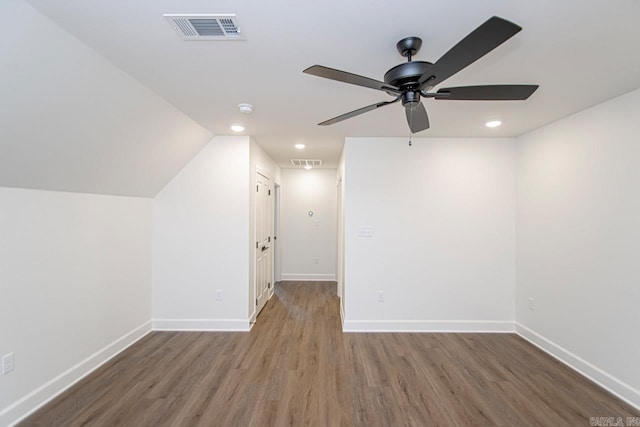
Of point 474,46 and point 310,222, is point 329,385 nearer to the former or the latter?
point 474,46

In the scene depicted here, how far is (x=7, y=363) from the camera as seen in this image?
1.92m

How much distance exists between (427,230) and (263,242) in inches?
94.1

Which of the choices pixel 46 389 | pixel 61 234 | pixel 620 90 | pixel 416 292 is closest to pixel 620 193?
pixel 620 90

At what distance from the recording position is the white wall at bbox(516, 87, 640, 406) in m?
2.24

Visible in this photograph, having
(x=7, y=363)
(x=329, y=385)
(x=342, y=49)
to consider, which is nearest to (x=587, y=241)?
(x=329, y=385)

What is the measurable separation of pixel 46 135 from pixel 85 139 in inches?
10.7

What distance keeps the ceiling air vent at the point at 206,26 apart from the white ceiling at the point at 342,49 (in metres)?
0.04

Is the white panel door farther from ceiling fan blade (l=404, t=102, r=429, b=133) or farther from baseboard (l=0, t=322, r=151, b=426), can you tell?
ceiling fan blade (l=404, t=102, r=429, b=133)

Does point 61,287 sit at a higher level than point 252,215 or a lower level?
lower

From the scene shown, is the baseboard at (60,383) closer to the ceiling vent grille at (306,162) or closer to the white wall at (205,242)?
the white wall at (205,242)

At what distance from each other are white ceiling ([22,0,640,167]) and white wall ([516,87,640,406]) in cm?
33

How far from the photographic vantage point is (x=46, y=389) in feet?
7.11

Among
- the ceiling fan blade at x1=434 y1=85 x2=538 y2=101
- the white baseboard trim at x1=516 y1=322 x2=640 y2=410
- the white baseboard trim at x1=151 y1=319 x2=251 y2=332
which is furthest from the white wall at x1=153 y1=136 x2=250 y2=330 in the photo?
the white baseboard trim at x1=516 y1=322 x2=640 y2=410

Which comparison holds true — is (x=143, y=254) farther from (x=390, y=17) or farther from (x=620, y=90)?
(x=620, y=90)
